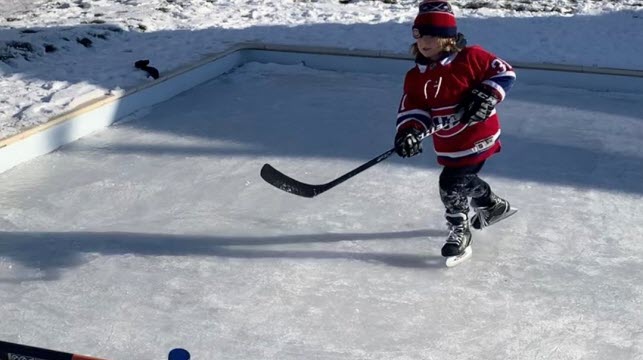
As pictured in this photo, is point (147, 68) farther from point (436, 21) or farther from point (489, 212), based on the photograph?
point (436, 21)

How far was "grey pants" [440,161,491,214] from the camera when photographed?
337 cm

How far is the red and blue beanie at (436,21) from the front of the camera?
320cm

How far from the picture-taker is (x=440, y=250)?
138 inches

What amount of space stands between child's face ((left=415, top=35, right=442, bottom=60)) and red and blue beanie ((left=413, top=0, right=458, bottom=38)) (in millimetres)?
16

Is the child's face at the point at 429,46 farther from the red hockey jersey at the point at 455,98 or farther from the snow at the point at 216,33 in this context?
the snow at the point at 216,33

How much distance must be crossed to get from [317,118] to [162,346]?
2.38 metres

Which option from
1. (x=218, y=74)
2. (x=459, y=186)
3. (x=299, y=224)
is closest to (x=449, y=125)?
(x=459, y=186)

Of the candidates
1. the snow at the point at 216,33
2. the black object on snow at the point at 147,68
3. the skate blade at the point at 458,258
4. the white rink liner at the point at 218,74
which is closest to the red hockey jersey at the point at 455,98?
the skate blade at the point at 458,258

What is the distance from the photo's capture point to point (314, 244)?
3572mm

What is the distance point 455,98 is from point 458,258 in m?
0.56

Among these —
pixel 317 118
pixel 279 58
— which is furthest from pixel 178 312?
pixel 279 58

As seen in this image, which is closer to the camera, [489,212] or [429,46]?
[429,46]

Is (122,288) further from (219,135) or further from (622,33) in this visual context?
(622,33)

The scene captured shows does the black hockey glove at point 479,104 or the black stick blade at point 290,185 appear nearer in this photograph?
the black hockey glove at point 479,104
